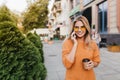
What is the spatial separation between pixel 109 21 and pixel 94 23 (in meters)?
4.82

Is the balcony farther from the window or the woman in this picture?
the woman

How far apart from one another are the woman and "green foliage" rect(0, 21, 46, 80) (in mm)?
1156

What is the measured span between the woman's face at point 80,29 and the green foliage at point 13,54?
128 cm

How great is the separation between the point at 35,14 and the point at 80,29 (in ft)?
148

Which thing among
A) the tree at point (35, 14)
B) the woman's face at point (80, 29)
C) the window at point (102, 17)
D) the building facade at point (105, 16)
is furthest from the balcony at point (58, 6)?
the woman's face at point (80, 29)

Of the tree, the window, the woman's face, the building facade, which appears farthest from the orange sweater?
the tree

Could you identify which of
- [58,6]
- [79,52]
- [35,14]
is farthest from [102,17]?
[58,6]

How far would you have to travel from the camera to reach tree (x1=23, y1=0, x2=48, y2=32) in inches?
1884

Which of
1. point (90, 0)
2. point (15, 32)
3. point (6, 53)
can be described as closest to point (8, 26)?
point (15, 32)

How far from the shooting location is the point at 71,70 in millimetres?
3387

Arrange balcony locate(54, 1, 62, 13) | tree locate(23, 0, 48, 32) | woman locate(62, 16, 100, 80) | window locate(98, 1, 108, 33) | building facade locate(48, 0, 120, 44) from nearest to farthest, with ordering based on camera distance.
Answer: woman locate(62, 16, 100, 80) → building facade locate(48, 0, 120, 44) → window locate(98, 1, 108, 33) → tree locate(23, 0, 48, 32) → balcony locate(54, 1, 62, 13)

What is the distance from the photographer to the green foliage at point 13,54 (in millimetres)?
4160

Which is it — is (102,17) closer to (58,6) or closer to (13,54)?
(13,54)

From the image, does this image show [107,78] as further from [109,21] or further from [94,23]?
[94,23]
